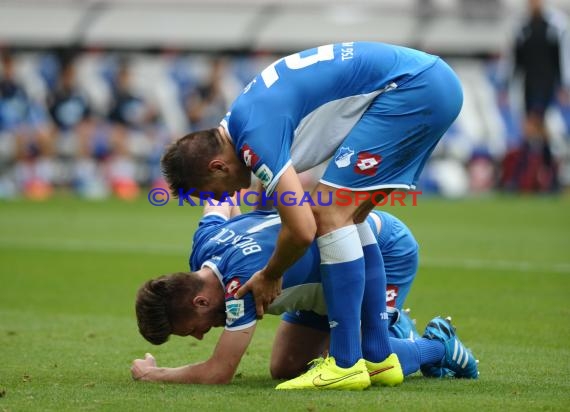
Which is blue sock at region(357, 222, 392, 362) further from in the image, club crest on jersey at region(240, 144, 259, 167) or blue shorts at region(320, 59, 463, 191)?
club crest on jersey at region(240, 144, 259, 167)

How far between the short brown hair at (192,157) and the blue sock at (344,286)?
636 millimetres

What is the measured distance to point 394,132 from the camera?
17.8ft

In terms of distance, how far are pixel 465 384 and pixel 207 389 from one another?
124 centimetres

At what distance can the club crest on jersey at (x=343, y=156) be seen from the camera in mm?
5379

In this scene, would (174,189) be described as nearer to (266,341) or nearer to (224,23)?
(266,341)

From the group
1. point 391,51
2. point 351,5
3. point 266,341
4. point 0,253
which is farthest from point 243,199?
point 351,5

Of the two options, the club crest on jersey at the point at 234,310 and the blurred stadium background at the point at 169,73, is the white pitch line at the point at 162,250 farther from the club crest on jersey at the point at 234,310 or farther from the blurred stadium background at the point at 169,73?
the blurred stadium background at the point at 169,73

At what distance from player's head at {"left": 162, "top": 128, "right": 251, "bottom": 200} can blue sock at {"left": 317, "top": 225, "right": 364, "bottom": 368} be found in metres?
0.53

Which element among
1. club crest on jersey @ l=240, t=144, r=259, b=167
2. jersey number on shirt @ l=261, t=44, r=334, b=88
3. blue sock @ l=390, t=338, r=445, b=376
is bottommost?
blue sock @ l=390, t=338, r=445, b=376

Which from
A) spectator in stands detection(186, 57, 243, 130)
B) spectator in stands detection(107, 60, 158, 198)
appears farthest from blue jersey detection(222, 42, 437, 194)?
spectator in stands detection(186, 57, 243, 130)

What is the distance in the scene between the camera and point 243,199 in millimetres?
7250

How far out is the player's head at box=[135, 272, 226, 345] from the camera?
17.4 ft

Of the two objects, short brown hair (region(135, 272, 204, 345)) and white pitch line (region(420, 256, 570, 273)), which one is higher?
short brown hair (region(135, 272, 204, 345))

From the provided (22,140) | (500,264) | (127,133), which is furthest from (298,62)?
(127,133)
